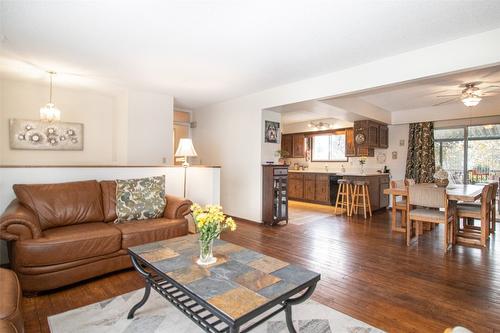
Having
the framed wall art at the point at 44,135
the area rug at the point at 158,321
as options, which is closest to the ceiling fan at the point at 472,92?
the area rug at the point at 158,321

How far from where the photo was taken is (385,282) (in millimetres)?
2617

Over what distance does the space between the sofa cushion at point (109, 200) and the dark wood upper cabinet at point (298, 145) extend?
6.20m

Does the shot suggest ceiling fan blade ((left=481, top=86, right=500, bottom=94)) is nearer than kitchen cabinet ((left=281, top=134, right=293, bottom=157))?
Yes

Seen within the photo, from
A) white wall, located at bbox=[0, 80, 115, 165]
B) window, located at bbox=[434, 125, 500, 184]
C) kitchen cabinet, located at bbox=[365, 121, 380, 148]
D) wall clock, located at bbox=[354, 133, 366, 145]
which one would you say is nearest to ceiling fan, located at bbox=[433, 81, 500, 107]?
window, located at bbox=[434, 125, 500, 184]

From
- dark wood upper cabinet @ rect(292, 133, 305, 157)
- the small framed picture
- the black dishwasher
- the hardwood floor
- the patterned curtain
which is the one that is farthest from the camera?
dark wood upper cabinet @ rect(292, 133, 305, 157)

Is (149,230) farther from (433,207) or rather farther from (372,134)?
(372,134)

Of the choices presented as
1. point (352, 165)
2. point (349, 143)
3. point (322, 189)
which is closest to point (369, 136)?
point (349, 143)

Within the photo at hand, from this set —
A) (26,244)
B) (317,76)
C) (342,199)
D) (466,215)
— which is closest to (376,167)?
(342,199)

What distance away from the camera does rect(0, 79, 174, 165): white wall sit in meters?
4.48

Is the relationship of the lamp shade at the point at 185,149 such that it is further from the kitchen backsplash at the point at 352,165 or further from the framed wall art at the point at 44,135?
the kitchen backsplash at the point at 352,165

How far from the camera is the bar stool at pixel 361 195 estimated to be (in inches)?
226

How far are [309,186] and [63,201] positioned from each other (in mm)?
5857

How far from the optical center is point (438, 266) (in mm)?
3020

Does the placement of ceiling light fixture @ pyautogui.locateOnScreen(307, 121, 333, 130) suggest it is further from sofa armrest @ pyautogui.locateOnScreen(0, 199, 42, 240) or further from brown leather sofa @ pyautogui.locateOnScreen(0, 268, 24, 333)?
brown leather sofa @ pyautogui.locateOnScreen(0, 268, 24, 333)
